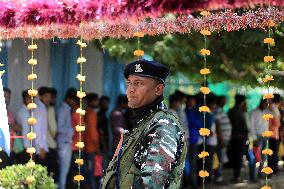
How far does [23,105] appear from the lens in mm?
10188

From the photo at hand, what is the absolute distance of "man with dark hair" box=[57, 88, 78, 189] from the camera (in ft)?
34.4

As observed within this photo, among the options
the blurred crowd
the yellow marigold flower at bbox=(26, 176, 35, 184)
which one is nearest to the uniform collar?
the yellow marigold flower at bbox=(26, 176, 35, 184)

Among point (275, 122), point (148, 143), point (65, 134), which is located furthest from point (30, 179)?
point (275, 122)

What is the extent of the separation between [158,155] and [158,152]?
0.02m

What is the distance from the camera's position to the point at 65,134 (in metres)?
10.5

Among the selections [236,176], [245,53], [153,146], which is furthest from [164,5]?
[236,176]

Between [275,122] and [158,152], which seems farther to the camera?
[275,122]

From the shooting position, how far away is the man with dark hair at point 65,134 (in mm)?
10484

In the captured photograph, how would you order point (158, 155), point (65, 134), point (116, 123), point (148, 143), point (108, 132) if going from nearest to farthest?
point (158, 155), point (148, 143), point (65, 134), point (116, 123), point (108, 132)

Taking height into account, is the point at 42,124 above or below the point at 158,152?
above

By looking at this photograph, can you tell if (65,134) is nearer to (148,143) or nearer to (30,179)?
(30,179)

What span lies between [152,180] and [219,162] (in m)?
8.41

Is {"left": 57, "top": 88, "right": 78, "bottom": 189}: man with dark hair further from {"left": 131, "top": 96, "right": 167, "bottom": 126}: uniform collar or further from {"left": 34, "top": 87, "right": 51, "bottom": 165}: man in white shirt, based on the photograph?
{"left": 131, "top": 96, "right": 167, "bottom": 126}: uniform collar

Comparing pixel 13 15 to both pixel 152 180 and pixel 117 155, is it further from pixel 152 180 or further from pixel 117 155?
pixel 152 180
